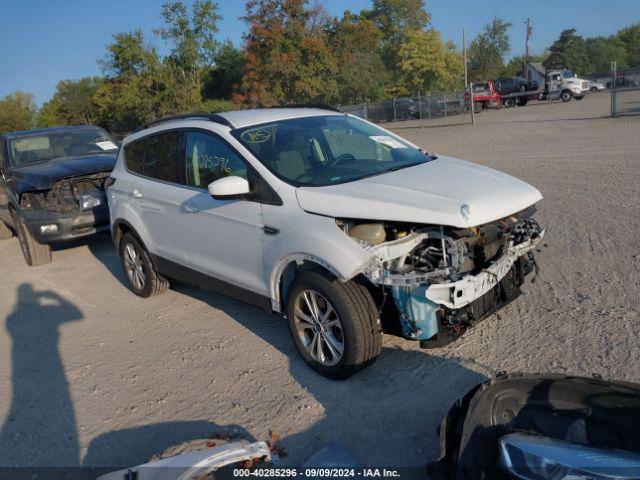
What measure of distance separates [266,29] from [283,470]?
33.9 m

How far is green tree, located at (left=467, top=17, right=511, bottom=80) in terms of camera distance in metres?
60.5

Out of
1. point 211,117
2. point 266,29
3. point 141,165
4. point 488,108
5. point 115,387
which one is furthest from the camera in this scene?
point 488,108

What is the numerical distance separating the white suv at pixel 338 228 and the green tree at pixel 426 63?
46.7 m

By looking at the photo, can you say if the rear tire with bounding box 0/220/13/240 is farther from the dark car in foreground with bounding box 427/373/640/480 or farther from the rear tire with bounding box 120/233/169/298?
the dark car in foreground with bounding box 427/373/640/480

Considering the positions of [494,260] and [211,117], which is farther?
[211,117]

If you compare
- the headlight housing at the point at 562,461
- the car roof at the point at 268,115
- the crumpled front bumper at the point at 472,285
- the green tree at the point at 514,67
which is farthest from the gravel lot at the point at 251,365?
the green tree at the point at 514,67

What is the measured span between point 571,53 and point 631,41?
846cm

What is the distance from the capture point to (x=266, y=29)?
33594 millimetres

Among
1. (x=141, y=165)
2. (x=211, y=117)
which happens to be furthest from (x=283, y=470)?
(x=141, y=165)

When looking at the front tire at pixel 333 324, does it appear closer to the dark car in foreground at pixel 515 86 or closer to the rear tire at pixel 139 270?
the rear tire at pixel 139 270

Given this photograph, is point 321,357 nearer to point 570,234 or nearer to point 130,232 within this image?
point 130,232

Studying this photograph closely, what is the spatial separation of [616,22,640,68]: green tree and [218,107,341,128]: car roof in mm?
76132

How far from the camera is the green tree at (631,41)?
69650 millimetres

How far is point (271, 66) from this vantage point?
109ft
